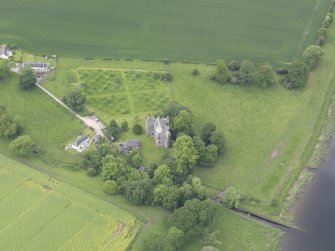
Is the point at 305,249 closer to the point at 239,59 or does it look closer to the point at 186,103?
the point at 186,103

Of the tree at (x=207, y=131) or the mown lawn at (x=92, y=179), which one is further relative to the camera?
the tree at (x=207, y=131)

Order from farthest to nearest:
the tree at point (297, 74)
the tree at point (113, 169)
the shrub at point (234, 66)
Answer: the shrub at point (234, 66) < the tree at point (297, 74) < the tree at point (113, 169)

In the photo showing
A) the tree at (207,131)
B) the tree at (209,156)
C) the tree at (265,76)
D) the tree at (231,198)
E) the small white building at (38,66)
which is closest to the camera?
the tree at (231,198)

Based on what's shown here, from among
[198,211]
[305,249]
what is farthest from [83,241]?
[305,249]

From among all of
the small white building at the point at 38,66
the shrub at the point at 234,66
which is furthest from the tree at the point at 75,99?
the shrub at the point at 234,66

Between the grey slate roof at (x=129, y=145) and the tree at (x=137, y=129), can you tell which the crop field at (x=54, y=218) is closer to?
the grey slate roof at (x=129, y=145)

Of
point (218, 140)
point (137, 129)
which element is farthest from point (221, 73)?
point (137, 129)
